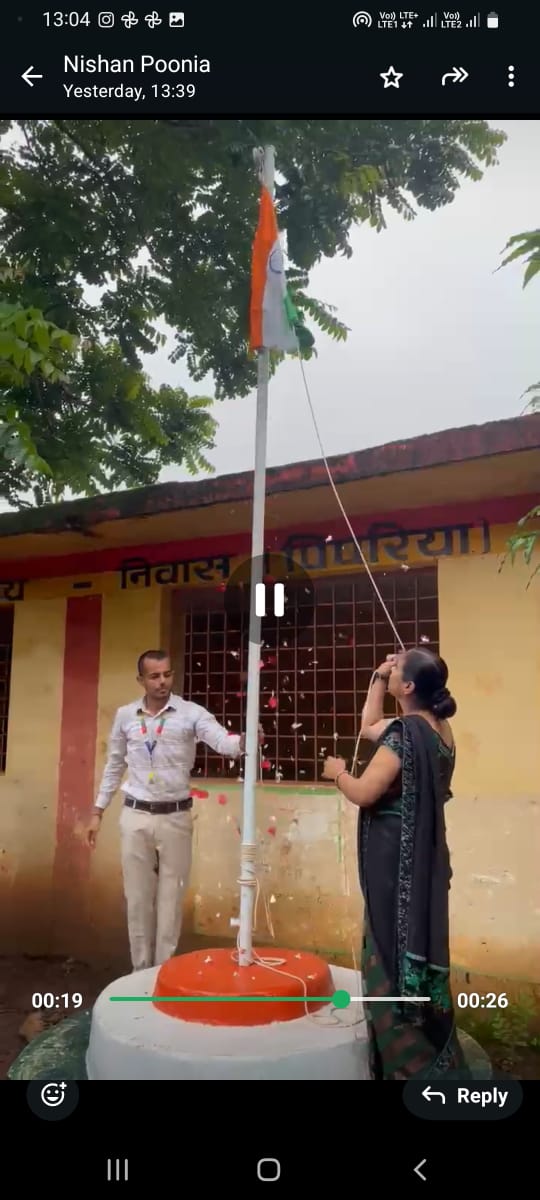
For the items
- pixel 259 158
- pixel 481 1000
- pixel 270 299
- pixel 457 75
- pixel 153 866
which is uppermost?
pixel 259 158

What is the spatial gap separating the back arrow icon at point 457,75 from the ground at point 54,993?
194 cm

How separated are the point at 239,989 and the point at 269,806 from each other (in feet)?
3.94

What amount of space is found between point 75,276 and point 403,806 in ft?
6.71

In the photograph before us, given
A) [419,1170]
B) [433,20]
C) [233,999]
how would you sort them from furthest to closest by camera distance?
[233,999], [433,20], [419,1170]

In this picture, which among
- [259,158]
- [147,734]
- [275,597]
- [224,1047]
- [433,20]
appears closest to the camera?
[433,20]

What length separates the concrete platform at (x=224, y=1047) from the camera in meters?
1.55

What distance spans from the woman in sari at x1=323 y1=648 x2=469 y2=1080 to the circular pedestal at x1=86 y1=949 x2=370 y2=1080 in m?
0.08

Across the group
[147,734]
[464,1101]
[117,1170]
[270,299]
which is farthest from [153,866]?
[270,299]

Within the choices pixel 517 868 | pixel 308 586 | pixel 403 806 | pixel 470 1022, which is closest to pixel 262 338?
pixel 308 586

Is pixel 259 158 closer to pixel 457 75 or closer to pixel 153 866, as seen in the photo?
pixel 457 75

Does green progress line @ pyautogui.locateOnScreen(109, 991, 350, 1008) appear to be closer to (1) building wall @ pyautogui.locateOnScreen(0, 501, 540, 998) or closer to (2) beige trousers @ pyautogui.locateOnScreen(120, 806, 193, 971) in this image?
(1) building wall @ pyautogui.locateOnScreen(0, 501, 540, 998)

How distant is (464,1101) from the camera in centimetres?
132

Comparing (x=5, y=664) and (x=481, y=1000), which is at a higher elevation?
(x=5, y=664)

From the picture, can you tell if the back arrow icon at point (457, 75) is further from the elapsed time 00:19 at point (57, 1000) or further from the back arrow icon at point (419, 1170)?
the elapsed time 00:19 at point (57, 1000)
